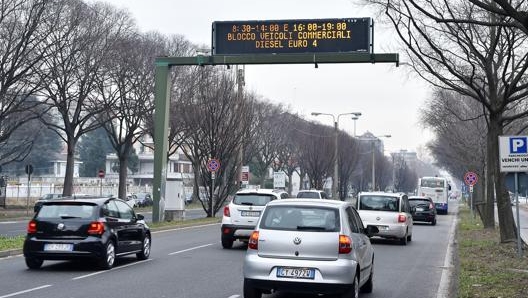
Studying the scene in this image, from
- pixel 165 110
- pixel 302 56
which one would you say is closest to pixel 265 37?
pixel 302 56

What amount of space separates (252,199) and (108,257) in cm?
629

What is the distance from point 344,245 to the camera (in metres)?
10.4

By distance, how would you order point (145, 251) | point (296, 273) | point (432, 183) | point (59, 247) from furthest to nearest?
point (432, 183)
point (145, 251)
point (59, 247)
point (296, 273)

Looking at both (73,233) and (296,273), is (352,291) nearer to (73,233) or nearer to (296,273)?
(296,273)

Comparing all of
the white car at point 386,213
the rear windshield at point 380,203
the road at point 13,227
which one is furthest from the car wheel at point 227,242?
the road at point 13,227

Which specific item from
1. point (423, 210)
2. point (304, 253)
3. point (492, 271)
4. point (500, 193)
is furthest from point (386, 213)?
point (423, 210)

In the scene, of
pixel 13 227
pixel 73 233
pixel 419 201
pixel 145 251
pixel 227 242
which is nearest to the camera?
pixel 73 233

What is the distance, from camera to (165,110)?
3306cm

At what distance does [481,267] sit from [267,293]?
5.64 m

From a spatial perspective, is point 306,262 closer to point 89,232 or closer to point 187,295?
point 187,295

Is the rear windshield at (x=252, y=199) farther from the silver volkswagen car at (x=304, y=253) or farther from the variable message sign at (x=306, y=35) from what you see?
the silver volkswagen car at (x=304, y=253)

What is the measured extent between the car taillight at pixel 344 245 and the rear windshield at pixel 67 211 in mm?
6527

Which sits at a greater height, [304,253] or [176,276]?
[304,253]

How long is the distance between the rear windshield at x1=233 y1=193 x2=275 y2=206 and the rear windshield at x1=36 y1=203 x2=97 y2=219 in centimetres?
621
